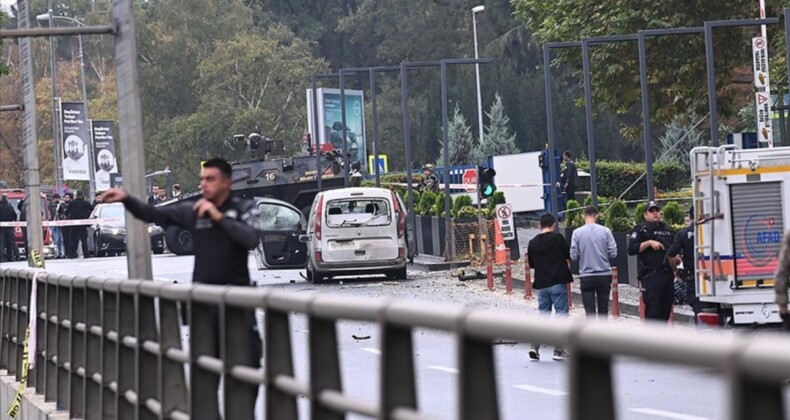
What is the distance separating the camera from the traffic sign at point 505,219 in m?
35.5

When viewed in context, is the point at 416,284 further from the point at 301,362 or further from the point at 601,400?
the point at 601,400

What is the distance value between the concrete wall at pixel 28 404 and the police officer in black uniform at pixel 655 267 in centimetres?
830

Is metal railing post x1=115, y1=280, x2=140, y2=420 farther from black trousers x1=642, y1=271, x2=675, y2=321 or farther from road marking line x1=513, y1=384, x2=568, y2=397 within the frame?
black trousers x1=642, y1=271, x2=675, y2=321

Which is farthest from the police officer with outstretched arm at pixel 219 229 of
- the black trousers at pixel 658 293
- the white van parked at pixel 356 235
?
the white van parked at pixel 356 235

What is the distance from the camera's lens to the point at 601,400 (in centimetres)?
357

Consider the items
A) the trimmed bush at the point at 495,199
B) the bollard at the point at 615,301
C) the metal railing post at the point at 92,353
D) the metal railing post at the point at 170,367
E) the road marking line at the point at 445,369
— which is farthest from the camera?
the trimmed bush at the point at 495,199

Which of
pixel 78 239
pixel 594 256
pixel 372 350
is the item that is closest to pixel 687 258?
pixel 594 256

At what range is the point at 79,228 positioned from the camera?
54281mm

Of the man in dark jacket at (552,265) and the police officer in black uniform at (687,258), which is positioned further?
the police officer in black uniform at (687,258)

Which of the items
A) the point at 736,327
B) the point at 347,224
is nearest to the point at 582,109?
the point at 347,224

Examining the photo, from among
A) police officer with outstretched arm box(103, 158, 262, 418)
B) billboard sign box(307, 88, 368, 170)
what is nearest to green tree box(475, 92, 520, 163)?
billboard sign box(307, 88, 368, 170)

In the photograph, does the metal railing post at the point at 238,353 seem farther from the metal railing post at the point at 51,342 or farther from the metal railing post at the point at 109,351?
the metal railing post at the point at 51,342

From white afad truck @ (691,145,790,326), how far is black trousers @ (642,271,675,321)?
353mm

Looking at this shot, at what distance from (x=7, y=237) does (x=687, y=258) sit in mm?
34369
